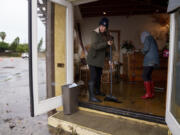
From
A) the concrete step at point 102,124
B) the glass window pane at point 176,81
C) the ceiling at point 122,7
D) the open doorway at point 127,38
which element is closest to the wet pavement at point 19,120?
the concrete step at point 102,124

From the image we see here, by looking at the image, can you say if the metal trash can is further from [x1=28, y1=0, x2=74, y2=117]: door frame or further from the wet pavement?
the wet pavement

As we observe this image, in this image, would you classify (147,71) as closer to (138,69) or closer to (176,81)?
(176,81)

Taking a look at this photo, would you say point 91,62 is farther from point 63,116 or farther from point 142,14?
point 142,14

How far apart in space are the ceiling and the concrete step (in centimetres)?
331

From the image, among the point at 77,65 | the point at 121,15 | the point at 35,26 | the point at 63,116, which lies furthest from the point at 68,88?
the point at 121,15

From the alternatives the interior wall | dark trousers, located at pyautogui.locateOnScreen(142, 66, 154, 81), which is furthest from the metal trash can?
the interior wall

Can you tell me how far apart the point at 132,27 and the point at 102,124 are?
4.68 meters

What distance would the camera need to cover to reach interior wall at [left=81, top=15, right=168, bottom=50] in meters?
6.04

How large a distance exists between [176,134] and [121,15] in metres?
5.33

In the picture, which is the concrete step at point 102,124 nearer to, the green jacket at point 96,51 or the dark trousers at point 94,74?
the dark trousers at point 94,74

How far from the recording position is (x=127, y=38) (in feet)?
20.7

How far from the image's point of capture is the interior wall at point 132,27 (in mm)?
6043

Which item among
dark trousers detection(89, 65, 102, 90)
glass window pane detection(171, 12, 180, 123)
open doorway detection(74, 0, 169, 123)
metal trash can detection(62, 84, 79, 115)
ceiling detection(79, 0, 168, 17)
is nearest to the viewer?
glass window pane detection(171, 12, 180, 123)

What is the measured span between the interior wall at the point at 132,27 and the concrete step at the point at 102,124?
4182mm
